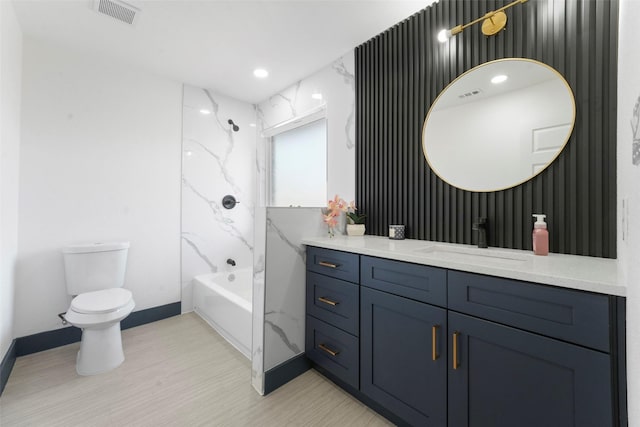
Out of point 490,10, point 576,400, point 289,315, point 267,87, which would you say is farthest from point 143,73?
point 576,400

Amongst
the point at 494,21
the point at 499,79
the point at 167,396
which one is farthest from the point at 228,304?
the point at 494,21

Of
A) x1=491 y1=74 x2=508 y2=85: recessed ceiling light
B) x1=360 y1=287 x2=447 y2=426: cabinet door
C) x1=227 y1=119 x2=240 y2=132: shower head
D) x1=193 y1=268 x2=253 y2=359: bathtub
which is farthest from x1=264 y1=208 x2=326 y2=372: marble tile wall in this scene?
x1=227 y1=119 x2=240 y2=132: shower head

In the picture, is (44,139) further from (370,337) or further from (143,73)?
(370,337)

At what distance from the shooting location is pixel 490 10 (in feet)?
4.89

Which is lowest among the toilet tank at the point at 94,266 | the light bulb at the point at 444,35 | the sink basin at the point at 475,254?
the toilet tank at the point at 94,266

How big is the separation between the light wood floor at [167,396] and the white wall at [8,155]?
339 mm

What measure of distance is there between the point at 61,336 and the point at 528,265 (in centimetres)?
A: 320

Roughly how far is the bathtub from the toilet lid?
68 cm

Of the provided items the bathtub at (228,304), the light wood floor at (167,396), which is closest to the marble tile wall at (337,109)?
the bathtub at (228,304)

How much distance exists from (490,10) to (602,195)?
3.76 ft

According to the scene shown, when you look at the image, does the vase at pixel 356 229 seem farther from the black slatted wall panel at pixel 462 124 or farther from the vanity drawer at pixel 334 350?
the vanity drawer at pixel 334 350

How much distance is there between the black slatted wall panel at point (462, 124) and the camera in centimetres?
119

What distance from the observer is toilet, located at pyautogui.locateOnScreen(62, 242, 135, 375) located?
176 centimetres

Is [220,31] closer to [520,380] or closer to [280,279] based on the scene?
[280,279]
